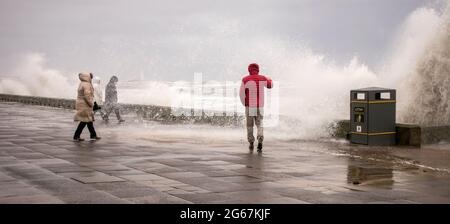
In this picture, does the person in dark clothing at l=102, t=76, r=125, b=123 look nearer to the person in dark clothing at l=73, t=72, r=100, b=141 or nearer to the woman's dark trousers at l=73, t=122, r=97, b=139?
the person in dark clothing at l=73, t=72, r=100, b=141

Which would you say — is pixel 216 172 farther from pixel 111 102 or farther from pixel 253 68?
pixel 111 102

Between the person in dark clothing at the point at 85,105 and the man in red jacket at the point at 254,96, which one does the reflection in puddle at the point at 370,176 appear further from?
the person in dark clothing at the point at 85,105

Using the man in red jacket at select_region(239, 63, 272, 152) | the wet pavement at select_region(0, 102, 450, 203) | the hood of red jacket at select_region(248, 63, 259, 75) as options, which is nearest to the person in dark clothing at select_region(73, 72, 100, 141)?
the wet pavement at select_region(0, 102, 450, 203)

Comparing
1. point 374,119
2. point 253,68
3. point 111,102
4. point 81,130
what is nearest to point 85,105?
point 81,130

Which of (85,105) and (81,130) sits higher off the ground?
(85,105)

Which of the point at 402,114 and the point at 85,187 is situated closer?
the point at 85,187

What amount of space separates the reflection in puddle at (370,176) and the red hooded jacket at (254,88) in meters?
3.20

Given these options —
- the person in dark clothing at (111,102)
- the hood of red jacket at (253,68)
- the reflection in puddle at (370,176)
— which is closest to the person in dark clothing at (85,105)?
the hood of red jacket at (253,68)

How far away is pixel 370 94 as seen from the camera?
13.3m

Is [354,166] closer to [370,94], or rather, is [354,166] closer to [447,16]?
[370,94]

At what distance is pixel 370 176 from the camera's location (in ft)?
28.2

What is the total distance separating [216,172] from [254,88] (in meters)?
3.88
